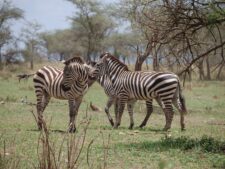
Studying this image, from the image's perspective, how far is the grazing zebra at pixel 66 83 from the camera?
39.9 ft

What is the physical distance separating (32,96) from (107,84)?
30.8 feet

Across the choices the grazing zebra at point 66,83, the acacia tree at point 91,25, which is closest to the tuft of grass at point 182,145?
the grazing zebra at point 66,83

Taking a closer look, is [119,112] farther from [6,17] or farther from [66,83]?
[6,17]

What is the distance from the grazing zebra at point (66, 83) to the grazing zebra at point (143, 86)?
150 centimetres

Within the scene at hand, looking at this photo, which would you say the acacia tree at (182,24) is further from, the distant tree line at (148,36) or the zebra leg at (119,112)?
the zebra leg at (119,112)

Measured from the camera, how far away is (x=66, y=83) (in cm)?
1220

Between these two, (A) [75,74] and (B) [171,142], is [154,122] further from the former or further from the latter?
(B) [171,142]

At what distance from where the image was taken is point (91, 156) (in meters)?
7.94

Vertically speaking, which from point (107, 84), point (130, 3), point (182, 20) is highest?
point (130, 3)

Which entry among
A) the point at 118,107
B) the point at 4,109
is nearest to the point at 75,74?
the point at 118,107

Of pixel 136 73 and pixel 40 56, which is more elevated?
pixel 40 56

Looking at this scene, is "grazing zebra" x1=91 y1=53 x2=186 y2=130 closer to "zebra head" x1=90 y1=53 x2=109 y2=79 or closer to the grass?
"zebra head" x1=90 y1=53 x2=109 y2=79

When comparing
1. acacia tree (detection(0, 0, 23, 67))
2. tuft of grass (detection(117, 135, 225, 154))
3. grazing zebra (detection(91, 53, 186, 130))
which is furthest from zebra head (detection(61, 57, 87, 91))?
acacia tree (detection(0, 0, 23, 67))

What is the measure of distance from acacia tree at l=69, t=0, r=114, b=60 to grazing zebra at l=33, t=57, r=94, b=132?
144 feet
